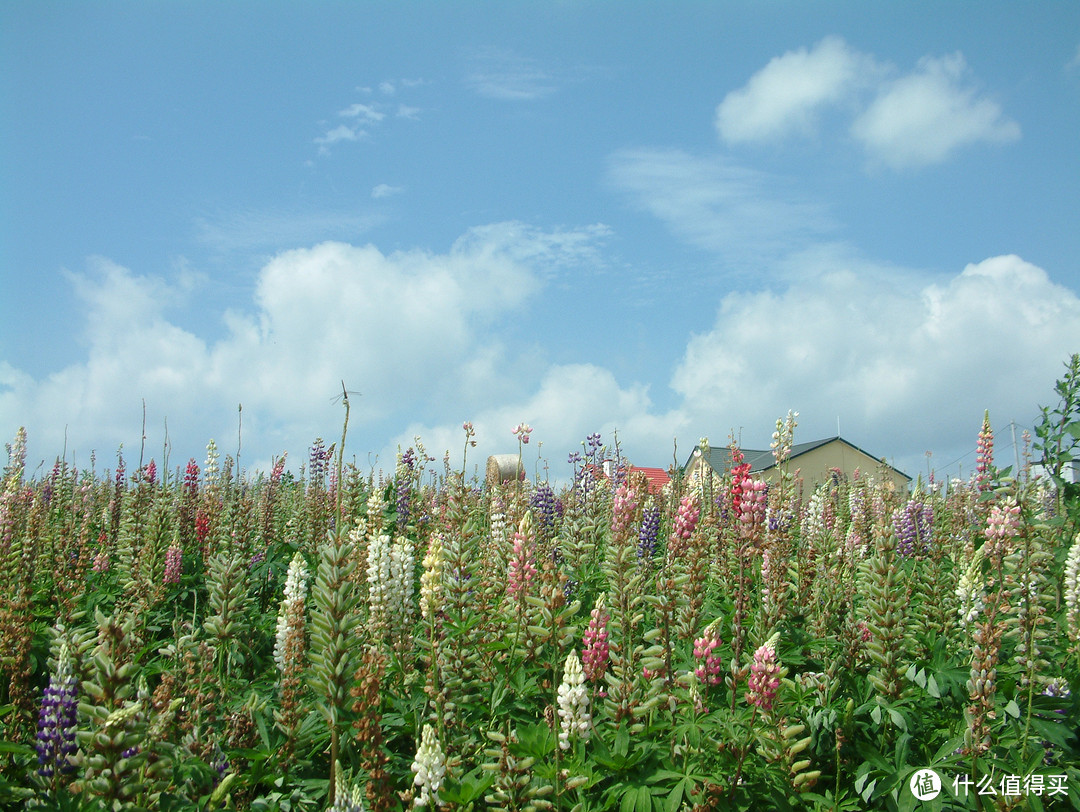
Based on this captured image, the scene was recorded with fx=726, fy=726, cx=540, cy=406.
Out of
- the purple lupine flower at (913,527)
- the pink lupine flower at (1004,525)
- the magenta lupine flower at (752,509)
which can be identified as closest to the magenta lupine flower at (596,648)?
the magenta lupine flower at (752,509)

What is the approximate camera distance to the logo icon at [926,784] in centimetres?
365

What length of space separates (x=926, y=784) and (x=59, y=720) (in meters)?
4.00

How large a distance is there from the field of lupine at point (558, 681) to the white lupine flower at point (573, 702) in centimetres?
1

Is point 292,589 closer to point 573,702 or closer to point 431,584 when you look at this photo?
point 431,584

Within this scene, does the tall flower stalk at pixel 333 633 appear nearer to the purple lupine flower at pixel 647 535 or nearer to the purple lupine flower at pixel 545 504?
the purple lupine flower at pixel 647 535

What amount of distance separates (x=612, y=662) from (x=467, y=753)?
90 cm

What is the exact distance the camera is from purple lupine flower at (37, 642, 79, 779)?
9.24 feet

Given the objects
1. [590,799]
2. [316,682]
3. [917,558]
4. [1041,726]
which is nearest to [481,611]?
[590,799]

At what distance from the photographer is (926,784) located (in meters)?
3.69

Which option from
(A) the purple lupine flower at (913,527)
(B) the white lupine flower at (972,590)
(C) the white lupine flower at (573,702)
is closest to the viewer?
(C) the white lupine flower at (573,702)

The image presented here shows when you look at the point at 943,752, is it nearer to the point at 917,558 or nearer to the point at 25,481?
the point at 917,558

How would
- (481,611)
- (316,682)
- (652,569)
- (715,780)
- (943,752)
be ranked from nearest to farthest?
(316,682) → (715,780) → (943,752) → (481,611) → (652,569)

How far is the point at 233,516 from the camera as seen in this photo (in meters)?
7.17

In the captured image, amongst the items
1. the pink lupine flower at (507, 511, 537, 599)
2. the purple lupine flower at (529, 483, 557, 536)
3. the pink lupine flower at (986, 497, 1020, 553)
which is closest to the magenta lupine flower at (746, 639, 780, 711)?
the pink lupine flower at (507, 511, 537, 599)
